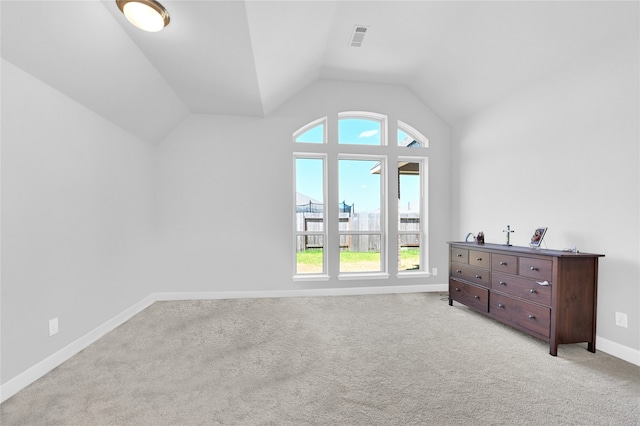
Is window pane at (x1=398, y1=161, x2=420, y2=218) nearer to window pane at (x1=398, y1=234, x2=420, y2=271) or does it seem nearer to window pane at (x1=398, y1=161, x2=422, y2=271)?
window pane at (x1=398, y1=161, x2=422, y2=271)

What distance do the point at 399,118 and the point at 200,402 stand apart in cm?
453

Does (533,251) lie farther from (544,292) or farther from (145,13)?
(145,13)

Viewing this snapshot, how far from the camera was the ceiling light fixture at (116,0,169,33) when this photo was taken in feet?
6.62

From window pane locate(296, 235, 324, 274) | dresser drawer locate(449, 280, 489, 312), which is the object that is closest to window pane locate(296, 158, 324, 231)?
window pane locate(296, 235, 324, 274)

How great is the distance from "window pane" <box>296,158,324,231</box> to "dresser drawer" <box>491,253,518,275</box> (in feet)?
7.93

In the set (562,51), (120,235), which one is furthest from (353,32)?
(120,235)

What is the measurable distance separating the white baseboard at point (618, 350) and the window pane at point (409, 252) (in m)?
2.52

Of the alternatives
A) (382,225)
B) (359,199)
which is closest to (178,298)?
(359,199)

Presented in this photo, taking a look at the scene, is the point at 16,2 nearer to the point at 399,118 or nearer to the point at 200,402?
the point at 200,402

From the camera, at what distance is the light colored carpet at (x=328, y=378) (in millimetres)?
1800

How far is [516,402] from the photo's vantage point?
192cm

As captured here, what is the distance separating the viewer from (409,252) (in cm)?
504

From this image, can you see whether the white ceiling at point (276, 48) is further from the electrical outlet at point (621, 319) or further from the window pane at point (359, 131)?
the electrical outlet at point (621, 319)

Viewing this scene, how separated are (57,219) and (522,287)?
419 centimetres
